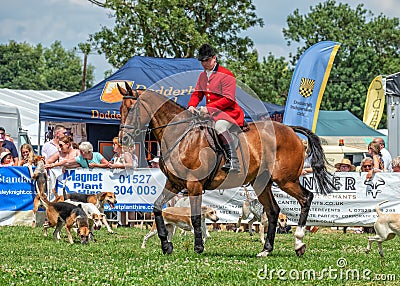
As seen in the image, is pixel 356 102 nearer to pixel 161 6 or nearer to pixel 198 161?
pixel 161 6

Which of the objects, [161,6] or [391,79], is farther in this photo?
[161,6]

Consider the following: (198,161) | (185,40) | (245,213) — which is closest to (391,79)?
(245,213)

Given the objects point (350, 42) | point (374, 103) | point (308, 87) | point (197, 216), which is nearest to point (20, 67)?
point (350, 42)

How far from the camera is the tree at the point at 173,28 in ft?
112

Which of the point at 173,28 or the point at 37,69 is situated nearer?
the point at 173,28

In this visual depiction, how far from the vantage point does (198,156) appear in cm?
1091

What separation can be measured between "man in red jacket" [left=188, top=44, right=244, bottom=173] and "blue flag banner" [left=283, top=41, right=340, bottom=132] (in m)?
9.95

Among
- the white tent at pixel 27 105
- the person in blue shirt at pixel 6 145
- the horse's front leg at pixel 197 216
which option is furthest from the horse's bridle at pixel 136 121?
the white tent at pixel 27 105

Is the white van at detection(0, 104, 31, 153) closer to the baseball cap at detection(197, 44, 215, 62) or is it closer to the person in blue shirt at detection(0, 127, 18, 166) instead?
the person in blue shirt at detection(0, 127, 18, 166)

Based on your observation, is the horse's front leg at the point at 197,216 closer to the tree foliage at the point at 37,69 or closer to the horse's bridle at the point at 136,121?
the horse's bridle at the point at 136,121

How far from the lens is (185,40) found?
34656 mm

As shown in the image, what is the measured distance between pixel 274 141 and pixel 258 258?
192 cm

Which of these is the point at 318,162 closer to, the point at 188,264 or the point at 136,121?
the point at 136,121

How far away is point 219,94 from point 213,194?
7.25 metres
